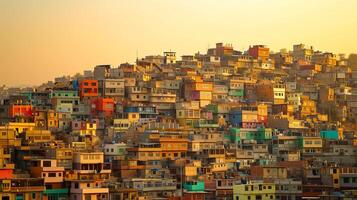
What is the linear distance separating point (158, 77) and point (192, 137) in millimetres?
10039

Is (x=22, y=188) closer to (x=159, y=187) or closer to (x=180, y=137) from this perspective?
(x=159, y=187)

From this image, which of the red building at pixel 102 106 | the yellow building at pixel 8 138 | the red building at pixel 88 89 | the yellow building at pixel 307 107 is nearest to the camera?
the yellow building at pixel 8 138

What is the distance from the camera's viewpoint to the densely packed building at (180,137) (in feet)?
96.1

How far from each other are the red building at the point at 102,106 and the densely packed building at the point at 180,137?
0.16 feet

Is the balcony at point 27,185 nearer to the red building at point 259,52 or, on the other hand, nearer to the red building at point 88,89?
the red building at point 88,89

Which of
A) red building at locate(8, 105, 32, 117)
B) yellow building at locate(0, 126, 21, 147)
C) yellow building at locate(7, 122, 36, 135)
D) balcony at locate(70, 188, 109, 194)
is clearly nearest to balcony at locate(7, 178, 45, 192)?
balcony at locate(70, 188, 109, 194)

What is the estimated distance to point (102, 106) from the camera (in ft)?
123

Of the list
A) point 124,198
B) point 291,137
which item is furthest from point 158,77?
point 124,198

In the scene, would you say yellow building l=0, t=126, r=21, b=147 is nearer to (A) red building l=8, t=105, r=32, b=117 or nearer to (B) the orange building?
(A) red building l=8, t=105, r=32, b=117

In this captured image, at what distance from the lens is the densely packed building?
29.3 meters

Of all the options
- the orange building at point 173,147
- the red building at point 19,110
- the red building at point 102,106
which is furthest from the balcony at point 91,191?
the red building at point 102,106

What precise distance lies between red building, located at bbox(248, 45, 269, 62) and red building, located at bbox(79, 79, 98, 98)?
17.0m

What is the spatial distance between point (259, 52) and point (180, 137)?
841 inches

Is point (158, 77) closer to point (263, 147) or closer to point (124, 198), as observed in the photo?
point (263, 147)
